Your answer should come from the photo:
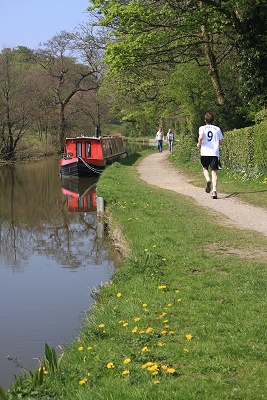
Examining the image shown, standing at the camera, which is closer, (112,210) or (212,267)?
(212,267)

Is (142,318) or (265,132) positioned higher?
(265,132)

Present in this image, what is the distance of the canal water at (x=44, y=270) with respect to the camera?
24.2 ft

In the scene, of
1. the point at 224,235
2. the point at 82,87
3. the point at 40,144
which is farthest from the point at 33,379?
the point at 82,87

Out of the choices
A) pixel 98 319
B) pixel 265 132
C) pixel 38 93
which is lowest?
pixel 98 319

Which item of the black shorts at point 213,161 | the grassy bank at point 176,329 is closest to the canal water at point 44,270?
the grassy bank at point 176,329

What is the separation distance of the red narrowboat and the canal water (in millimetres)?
6095

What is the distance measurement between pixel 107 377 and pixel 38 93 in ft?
167

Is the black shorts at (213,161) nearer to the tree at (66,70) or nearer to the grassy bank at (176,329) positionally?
the grassy bank at (176,329)

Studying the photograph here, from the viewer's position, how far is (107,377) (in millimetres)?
4363

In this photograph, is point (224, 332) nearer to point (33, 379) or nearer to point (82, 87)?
point (33, 379)

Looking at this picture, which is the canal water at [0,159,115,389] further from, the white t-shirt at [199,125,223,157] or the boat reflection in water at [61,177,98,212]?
the white t-shirt at [199,125,223,157]

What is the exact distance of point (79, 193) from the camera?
80.9 ft

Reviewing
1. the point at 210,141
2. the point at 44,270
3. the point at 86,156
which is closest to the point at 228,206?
the point at 210,141

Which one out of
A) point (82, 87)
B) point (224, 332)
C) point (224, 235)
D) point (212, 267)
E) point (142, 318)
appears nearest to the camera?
point (224, 332)
